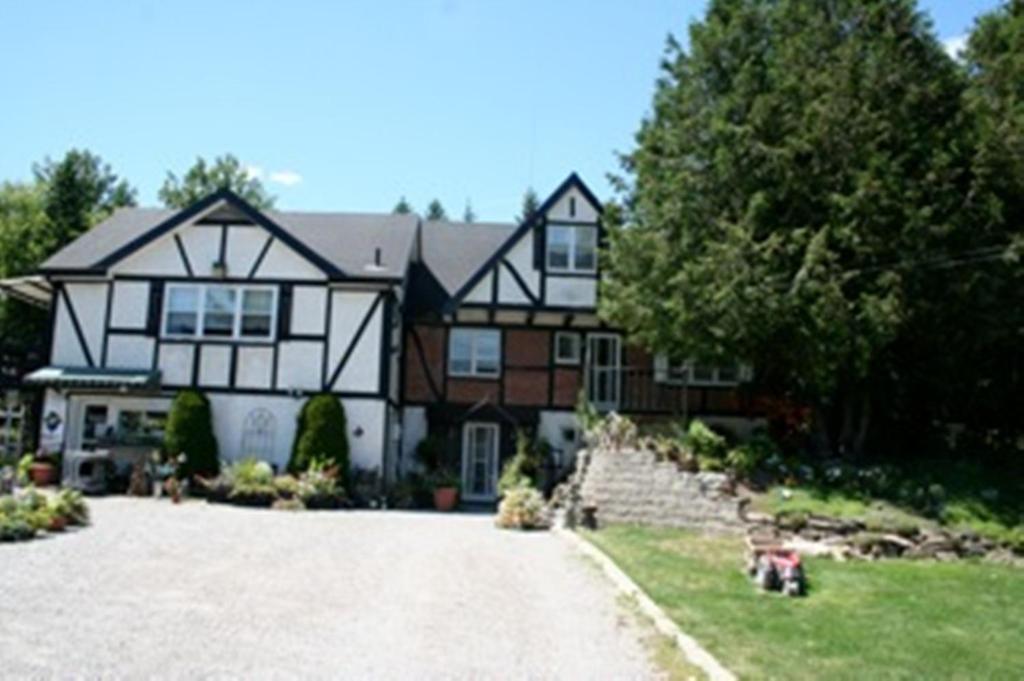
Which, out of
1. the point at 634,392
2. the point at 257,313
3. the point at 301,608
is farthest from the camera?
the point at 634,392

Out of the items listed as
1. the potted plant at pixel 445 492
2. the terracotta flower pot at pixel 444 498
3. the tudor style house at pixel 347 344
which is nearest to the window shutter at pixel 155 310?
the tudor style house at pixel 347 344

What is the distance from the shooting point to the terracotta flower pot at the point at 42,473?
23.5 metres

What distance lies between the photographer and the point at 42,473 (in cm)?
2372

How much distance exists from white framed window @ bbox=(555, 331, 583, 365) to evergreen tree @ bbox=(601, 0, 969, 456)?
4.54m

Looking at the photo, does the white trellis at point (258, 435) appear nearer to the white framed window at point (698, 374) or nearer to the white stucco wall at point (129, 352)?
the white stucco wall at point (129, 352)

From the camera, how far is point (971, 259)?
1892cm

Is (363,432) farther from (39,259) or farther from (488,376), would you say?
(39,259)

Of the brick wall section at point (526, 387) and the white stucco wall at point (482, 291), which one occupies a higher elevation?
the white stucco wall at point (482, 291)

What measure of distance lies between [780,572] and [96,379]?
18334 mm

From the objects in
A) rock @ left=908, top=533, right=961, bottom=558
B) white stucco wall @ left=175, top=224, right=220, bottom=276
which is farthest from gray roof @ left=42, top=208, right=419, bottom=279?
rock @ left=908, top=533, right=961, bottom=558

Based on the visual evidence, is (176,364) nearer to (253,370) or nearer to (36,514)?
(253,370)

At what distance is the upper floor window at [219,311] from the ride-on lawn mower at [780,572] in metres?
16.1

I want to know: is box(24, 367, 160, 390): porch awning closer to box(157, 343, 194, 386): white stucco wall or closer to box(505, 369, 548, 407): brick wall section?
box(157, 343, 194, 386): white stucco wall

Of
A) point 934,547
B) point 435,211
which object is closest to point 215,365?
point 934,547
